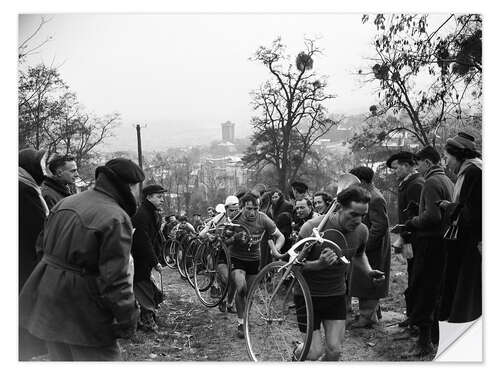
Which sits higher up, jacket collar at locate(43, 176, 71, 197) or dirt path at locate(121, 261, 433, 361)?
jacket collar at locate(43, 176, 71, 197)

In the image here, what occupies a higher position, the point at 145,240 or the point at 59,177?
the point at 59,177

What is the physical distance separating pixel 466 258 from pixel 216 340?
2357 mm

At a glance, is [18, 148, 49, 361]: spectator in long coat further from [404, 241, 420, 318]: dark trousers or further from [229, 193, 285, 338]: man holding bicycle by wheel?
[404, 241, 420, 318]: dark trousers

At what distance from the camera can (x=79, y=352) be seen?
3592mm

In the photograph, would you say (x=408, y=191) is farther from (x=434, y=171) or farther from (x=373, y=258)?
(x=373, y=258)

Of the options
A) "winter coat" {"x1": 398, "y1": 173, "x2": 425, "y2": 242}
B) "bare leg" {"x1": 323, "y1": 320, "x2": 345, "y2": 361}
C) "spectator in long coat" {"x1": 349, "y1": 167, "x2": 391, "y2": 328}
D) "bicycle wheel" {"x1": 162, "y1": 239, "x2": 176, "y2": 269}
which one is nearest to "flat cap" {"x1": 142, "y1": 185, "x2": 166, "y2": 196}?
"spectator in long coat" {"x1": 349, "y1": 167, "x2": 391, "y2": 328}

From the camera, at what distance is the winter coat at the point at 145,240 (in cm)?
568

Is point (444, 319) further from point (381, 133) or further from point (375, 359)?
point (381, 133)

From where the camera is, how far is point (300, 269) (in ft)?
14.5

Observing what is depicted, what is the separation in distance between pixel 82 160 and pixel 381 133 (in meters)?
2.78

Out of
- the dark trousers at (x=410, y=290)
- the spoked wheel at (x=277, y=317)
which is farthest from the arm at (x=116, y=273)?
the dark trousers at (x=410, y=290)

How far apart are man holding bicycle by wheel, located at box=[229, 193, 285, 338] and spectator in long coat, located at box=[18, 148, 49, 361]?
203 cm

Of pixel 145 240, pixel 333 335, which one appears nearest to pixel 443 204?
pixel 333 335

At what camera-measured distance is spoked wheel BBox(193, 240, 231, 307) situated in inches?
250
